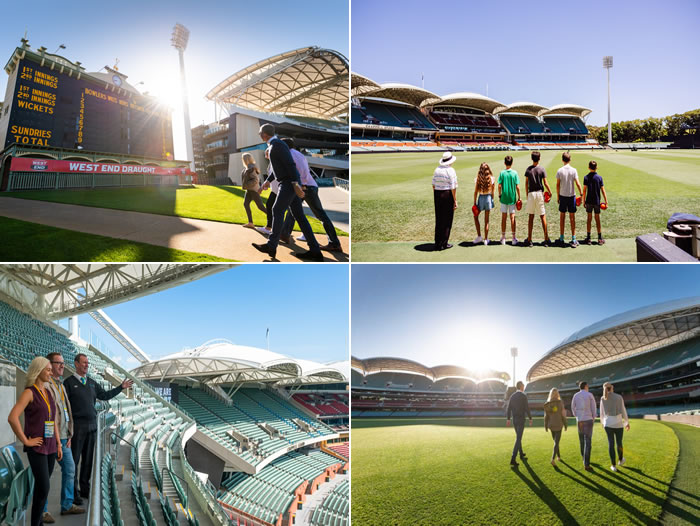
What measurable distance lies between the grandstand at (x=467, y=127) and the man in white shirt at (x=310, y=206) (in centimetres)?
721

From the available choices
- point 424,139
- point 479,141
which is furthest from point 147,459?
point 479,141

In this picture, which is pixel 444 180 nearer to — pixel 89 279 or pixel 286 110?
pixel 286 110

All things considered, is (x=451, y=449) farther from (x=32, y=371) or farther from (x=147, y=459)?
(x=147, y=459)

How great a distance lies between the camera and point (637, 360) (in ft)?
16.3

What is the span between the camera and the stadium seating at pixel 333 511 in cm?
1088

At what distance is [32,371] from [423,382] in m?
3.57

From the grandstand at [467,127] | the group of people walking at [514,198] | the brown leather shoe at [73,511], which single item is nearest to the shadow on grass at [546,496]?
the group of people walking at [514,198]

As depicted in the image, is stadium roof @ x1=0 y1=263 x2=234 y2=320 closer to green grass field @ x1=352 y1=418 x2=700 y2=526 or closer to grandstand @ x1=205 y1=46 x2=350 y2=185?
grandstand @ x1=205 y1=46 x2=350 y2=185

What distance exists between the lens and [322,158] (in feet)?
19.6

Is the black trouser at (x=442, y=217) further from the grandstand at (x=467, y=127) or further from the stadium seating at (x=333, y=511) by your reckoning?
the stadium seating at (x=333, y=511)

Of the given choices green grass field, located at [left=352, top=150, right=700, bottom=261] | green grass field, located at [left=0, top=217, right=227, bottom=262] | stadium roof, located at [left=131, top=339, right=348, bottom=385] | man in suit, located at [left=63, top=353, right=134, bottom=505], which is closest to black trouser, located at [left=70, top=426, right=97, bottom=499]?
man in suit, located at [left=63, top=353, right=134, bottom=505]

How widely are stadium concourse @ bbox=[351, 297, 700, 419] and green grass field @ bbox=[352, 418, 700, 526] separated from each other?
36 cm

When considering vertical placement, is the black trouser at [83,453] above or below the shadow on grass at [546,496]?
above

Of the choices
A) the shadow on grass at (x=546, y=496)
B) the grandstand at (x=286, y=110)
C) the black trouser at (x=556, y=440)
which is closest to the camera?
the shadow on grass at (x=546, y=496)
